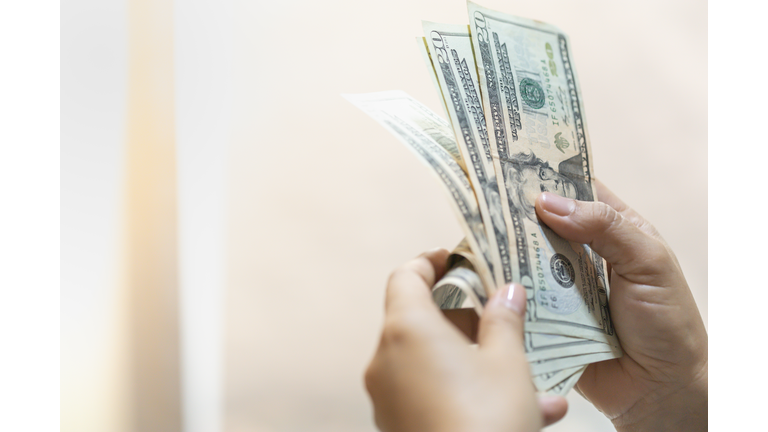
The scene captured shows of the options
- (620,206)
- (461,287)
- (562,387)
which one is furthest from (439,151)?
(620,206)

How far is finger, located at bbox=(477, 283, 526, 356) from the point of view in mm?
369

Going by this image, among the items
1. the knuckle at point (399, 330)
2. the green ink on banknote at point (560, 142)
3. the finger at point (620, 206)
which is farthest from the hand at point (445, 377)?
the finger at point (620, 206)

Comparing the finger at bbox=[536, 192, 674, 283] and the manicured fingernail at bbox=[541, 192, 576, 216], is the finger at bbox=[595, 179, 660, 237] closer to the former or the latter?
the finger at bbox=[536, 192, 674, 283]

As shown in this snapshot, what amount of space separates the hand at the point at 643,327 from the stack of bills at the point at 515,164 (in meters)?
0.02

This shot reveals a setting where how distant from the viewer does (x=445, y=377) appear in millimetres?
338

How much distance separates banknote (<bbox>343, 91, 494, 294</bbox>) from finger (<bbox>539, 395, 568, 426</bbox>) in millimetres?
115

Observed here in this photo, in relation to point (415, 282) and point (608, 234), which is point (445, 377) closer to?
point (415, 282)

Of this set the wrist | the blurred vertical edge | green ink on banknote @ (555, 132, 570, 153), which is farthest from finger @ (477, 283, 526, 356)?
the blurred vertical edge

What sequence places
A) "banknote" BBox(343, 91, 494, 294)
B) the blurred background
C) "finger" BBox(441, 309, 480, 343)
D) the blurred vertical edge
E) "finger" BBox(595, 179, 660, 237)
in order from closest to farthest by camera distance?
1. "banknote" BBox(343, 91, 494, 294)
2. "finger" BBox(441, 309, 480, 343)
3. "finger" BBox(595, 179, 660, 237)
4. the blurred vertical edge
5. the blurred background

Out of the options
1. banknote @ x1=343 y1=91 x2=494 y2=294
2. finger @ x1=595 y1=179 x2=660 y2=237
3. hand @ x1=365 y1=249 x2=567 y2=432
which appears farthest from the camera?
finger @ x1=595 y1=179 x2=660 y2=237

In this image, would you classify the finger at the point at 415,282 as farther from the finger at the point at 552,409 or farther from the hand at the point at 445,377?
the finger at the point at 552,409

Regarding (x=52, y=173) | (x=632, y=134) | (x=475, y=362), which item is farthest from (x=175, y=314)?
(x=632, y=134)

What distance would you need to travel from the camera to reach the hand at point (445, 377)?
334 millimetres

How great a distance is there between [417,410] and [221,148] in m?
1.07
